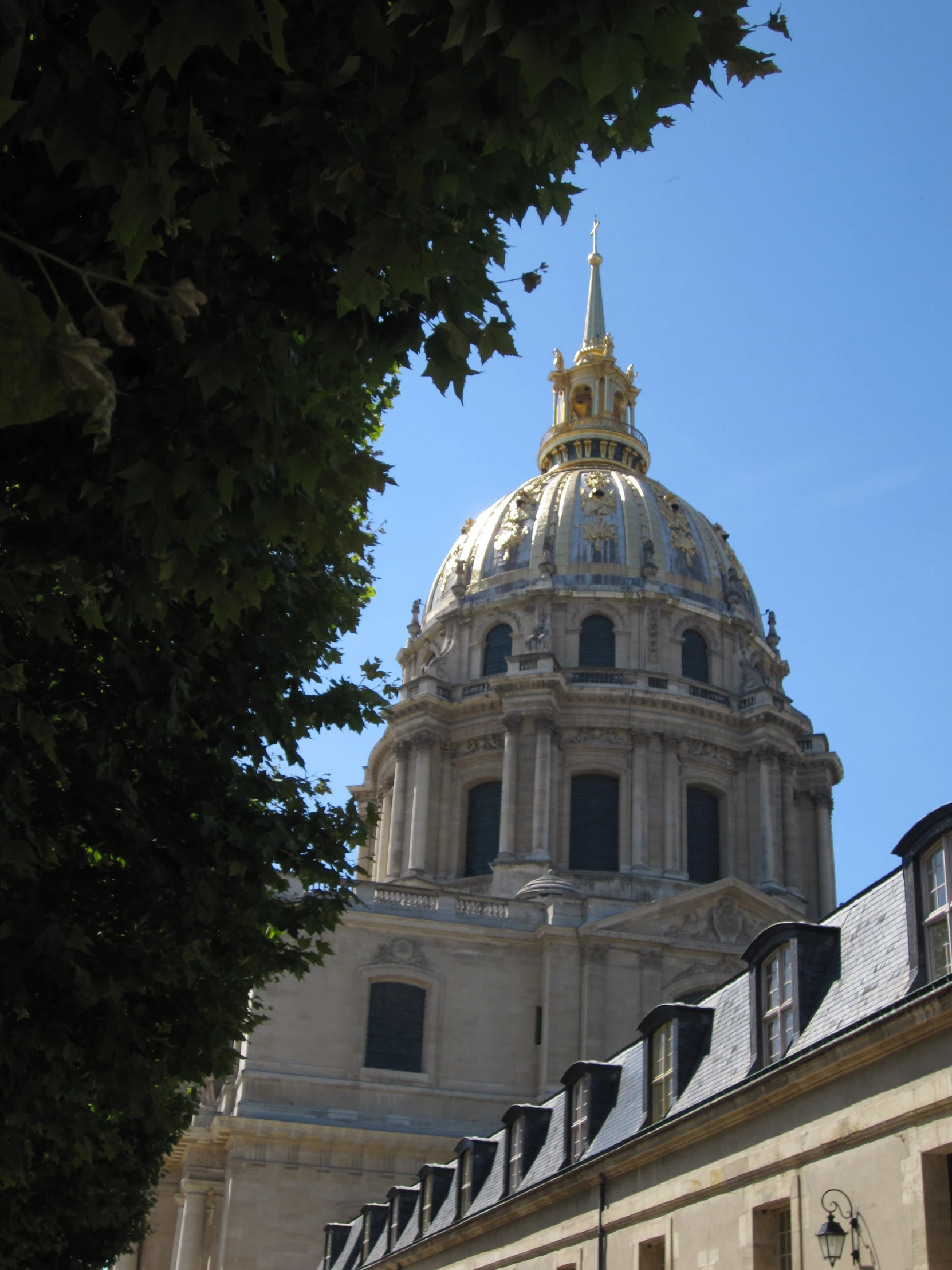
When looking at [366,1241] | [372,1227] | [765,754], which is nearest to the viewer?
[366,1241]

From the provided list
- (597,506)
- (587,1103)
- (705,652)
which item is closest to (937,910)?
(587,1103)

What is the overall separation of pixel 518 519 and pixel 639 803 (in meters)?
15.7

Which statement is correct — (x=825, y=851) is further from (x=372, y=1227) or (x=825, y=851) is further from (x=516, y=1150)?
(x=516, y=1150)

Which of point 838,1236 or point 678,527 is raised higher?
point 678,527

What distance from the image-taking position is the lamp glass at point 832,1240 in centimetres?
1344

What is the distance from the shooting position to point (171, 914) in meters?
10.9

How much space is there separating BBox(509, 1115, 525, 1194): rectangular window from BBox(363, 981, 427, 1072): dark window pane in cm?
1966

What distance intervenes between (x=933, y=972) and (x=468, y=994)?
3249cm

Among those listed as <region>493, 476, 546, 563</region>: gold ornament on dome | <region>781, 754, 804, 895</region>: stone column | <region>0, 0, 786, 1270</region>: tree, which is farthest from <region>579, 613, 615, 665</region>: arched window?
<region>0, 0, 786, 1270</region>: tree

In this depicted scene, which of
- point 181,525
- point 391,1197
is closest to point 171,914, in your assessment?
point 181,525

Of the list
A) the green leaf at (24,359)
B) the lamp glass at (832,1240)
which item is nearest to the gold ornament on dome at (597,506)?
the lamp glass at (832,1240)

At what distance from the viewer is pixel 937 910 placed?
45.6ft

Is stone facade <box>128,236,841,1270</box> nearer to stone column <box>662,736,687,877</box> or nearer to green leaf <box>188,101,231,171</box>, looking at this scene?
stone column <box>662,736,687,877</box>

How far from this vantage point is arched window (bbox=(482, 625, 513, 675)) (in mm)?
60938
